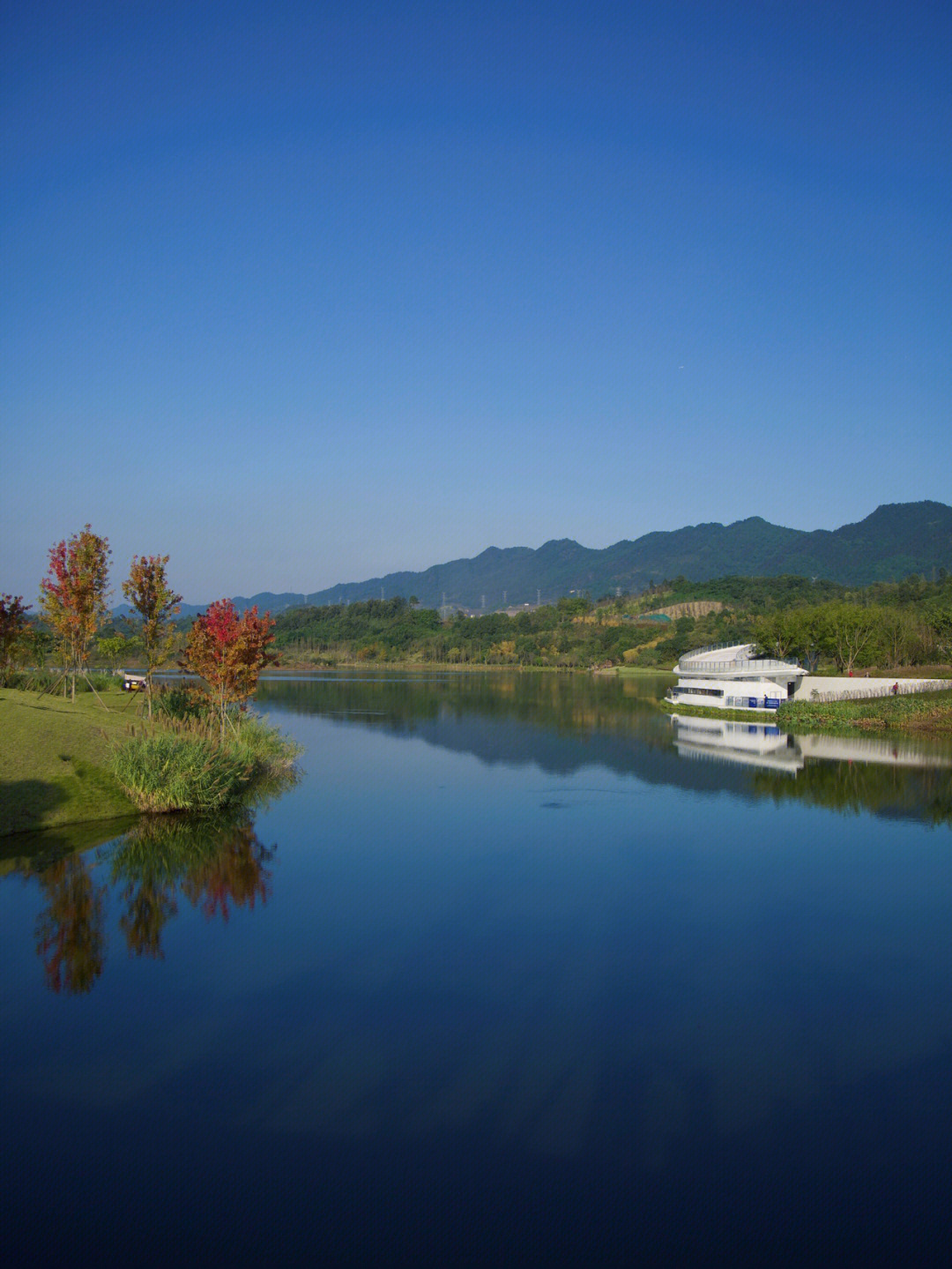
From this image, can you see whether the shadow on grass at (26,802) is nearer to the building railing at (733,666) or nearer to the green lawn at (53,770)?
the green lawn at (53,770)

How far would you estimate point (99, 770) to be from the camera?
1755 centimetres

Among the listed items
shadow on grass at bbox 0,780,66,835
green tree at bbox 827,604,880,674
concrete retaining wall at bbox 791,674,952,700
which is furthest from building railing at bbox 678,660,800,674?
shadow on grass at bbox 0,780,66,835

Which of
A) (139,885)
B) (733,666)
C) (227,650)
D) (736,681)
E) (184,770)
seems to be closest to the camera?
(139,885)

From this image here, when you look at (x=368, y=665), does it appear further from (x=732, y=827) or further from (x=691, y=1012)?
(x=691, y=1012)

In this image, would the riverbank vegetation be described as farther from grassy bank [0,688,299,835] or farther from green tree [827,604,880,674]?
green tree [827,604,880,674]

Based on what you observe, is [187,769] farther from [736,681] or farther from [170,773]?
[736,681]

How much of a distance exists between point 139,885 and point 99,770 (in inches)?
218

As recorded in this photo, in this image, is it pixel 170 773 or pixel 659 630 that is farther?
pixel 659 630

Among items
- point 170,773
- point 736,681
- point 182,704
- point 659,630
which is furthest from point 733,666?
point 659,630

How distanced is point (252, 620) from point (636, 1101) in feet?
59.9

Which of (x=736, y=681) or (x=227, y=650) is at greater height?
(x=227, y=650)

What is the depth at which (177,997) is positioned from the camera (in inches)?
356

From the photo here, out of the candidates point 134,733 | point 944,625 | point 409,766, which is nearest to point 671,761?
point 409,766

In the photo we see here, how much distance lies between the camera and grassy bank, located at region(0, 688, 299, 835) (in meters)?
15.8
